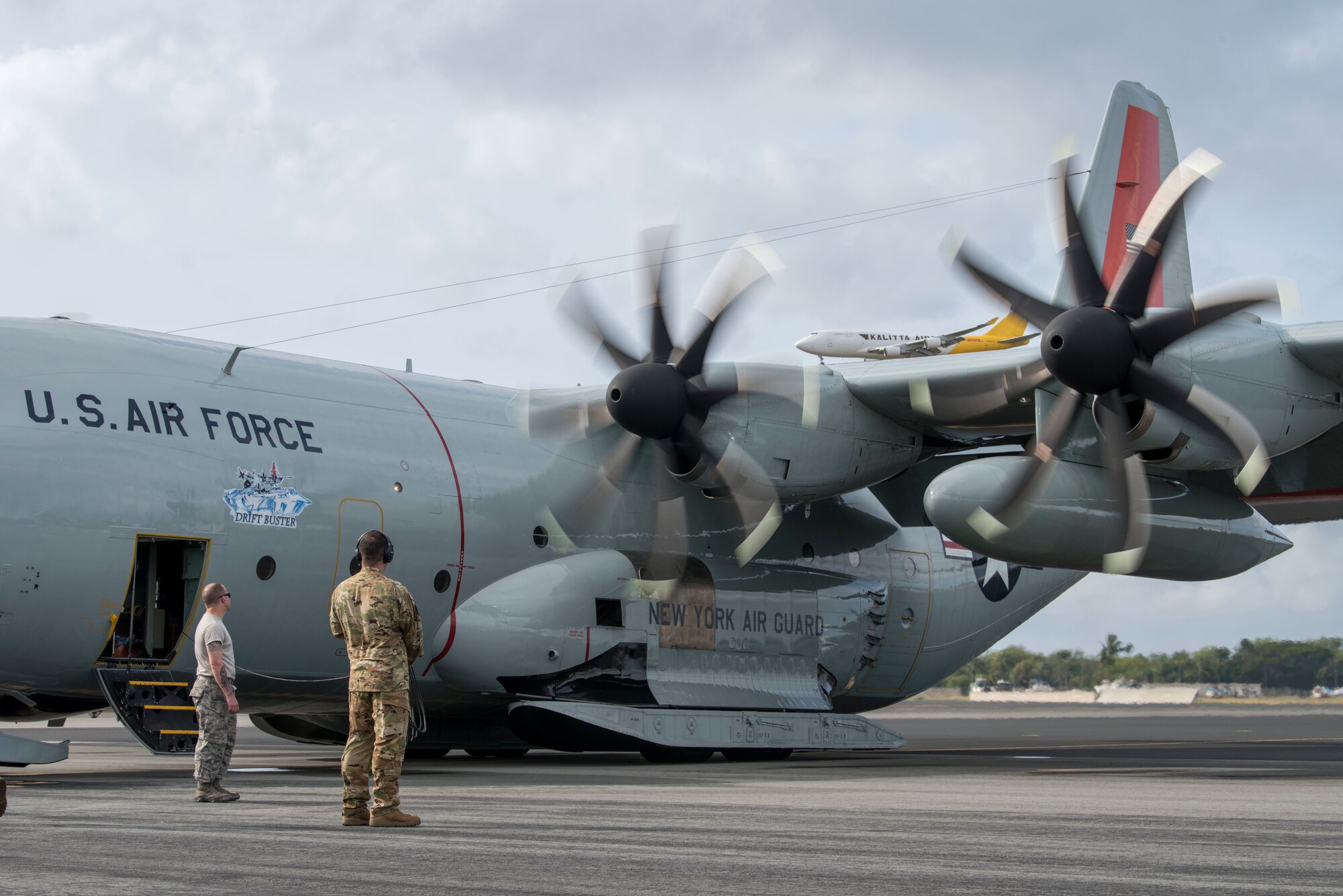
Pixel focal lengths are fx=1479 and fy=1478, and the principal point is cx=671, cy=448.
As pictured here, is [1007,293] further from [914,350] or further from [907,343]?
[907,343]

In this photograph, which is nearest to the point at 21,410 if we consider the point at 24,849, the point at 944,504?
the point at 24,849

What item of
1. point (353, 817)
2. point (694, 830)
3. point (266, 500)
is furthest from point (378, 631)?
point (266, 500)

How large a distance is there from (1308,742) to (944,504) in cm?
1534

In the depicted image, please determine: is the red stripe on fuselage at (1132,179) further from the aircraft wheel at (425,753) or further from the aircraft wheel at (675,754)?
the aircraft wheel at (425,753)

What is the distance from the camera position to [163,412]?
13727 mm

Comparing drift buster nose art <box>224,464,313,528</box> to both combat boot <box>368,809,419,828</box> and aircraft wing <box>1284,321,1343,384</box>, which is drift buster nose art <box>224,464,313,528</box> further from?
aircraft wing <box>1284,321,1343,384</box>

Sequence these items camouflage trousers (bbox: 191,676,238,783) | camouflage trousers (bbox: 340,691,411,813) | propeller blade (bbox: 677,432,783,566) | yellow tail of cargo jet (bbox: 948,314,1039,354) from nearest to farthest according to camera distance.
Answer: camouflage trousers (bbox: 340,691,411,813) < camouflage trousers (bbox: 191,676,238,783) < propeller blade (bbox: 677,432,783,566) < yellow tail of cargo jet (bbox: 948,314,1039,354)

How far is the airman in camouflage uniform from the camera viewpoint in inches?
329

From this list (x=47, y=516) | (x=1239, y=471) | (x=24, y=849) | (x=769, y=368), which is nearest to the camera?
(x=24, y=849)

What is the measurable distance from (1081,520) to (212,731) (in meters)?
9.10

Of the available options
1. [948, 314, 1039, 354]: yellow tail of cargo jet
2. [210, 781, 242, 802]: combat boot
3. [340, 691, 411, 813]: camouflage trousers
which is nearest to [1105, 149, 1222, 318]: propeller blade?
[340, 691, 411, 813]: camouflage trousers

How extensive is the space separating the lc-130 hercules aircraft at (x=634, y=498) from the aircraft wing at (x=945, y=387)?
0.14 feet

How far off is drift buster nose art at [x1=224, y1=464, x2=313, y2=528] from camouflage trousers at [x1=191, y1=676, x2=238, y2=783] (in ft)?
11.1

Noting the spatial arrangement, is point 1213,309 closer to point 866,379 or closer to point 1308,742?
point 866,379
